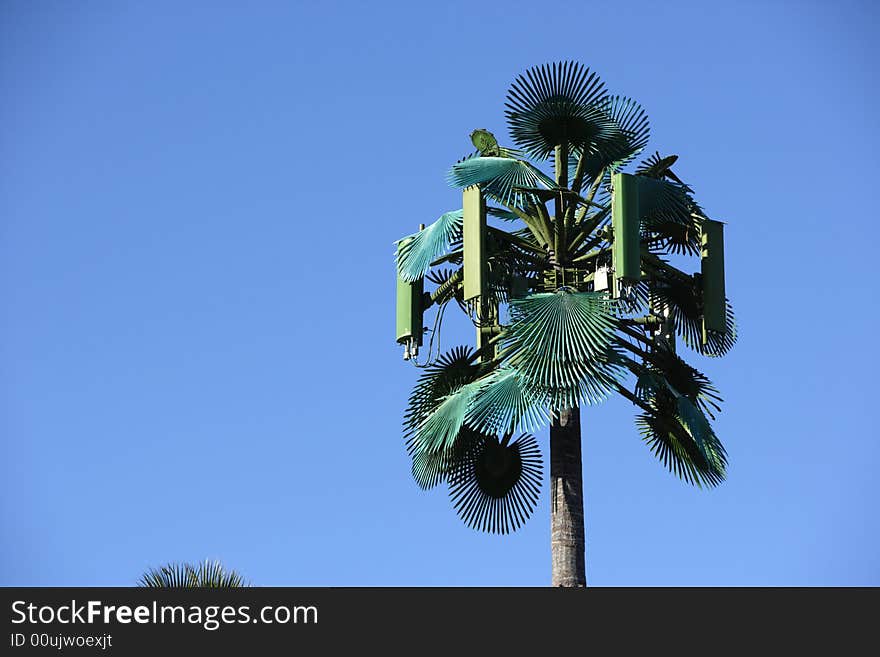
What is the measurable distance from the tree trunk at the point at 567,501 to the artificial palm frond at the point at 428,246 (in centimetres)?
269

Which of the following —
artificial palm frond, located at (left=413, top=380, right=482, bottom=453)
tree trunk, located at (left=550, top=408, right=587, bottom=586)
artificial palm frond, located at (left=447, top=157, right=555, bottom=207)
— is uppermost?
artificial palm frond, located at (left=447, top=157, right=555, bottom=207)

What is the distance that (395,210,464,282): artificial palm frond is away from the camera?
891 inches

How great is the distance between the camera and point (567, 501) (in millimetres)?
21156

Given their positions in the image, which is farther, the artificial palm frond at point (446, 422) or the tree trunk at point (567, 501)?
the artificial palm frond at point (446, 422)

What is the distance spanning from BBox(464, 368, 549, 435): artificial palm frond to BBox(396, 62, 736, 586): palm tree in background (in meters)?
0.04

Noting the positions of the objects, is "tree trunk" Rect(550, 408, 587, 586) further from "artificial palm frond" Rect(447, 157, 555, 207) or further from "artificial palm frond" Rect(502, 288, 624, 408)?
"artificial palm frond" Rect(447, 157, 555, 207)

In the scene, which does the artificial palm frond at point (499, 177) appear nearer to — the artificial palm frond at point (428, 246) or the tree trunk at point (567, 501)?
the artificial palm frond at point (428, 246)

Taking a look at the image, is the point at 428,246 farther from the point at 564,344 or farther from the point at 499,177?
the point at 564,344

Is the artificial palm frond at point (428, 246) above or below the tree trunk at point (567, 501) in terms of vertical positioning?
above

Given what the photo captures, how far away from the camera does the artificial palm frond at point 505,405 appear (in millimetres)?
A: 20547

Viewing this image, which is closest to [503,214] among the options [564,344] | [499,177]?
[499,177]

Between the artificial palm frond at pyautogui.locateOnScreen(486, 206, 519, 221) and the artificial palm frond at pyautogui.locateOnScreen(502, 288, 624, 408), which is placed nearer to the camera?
the artificial palm frond at pyautogui.locateOnScreen(502, 288, 624, 408)

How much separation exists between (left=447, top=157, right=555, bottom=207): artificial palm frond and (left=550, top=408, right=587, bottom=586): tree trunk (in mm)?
2994

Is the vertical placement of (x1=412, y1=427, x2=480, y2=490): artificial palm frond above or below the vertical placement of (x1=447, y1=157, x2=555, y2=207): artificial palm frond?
below
